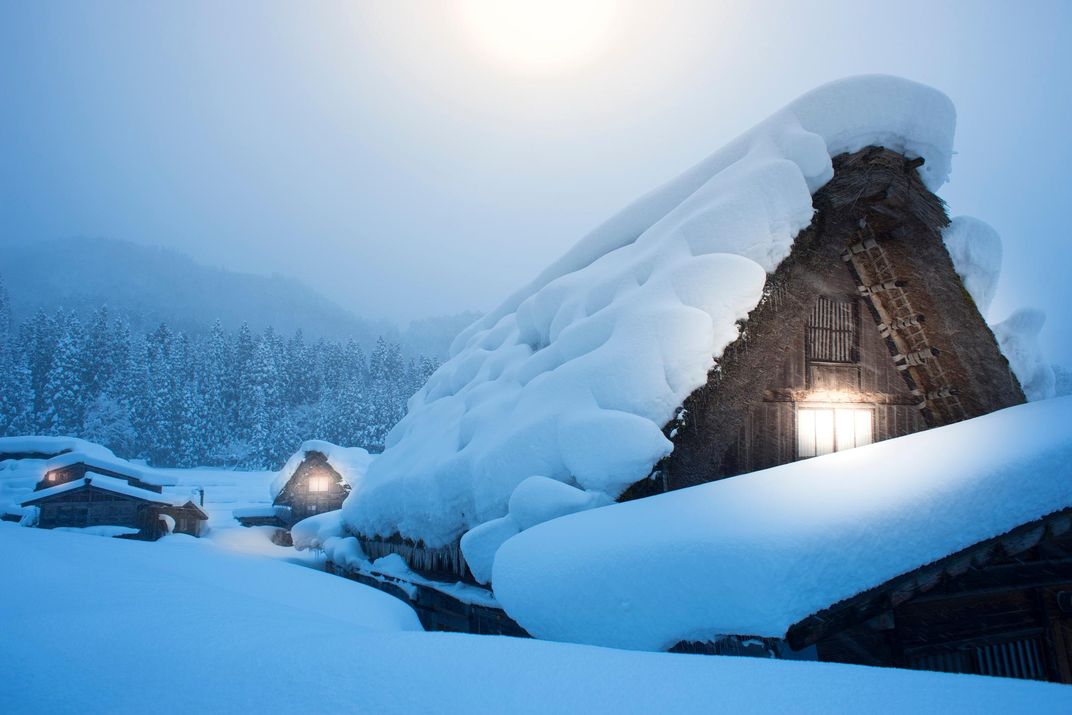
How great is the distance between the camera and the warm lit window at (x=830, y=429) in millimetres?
6648

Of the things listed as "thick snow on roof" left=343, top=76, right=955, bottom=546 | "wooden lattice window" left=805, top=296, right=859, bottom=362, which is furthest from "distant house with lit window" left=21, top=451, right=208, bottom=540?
"wooden lattice window" left=805, top=296, right=859, bottom=362

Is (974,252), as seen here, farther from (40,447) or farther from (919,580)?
(40,447)

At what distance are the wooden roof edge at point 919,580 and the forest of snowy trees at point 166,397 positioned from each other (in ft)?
169

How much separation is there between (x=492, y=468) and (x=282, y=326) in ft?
539

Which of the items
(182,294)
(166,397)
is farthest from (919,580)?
(182,294)

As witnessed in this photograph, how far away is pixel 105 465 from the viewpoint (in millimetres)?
29266

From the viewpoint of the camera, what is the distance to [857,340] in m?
7.16

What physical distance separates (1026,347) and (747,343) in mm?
6206

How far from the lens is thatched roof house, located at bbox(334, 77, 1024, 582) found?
16.5 ft

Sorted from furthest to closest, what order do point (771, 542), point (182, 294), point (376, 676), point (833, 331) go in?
point (182, 294) → point (833, 331) → point (771, 542) → point (376, 676)

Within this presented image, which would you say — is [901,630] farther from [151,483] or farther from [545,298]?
[151,483]

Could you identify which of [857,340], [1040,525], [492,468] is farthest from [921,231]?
[492,468]

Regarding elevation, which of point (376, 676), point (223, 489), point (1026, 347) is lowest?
point (376, 676)

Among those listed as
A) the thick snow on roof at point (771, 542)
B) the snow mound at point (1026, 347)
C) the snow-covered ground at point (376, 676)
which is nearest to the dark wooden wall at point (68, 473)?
the snow-covered ground at point (376, 676)
